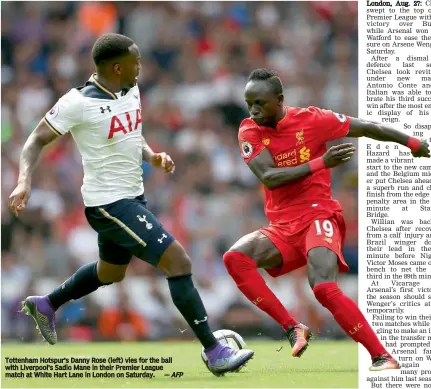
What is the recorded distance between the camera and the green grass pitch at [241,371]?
23.5ft

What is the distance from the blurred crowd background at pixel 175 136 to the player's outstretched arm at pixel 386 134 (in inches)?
199

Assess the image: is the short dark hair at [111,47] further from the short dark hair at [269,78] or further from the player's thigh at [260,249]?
the player's thigh at [260,249]

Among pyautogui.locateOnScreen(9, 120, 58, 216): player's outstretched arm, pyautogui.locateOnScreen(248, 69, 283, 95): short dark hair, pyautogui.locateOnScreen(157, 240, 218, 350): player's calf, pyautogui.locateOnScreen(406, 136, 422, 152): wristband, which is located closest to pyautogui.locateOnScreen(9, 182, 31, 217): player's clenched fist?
pyautogui.locateOnScreen(9, 120, 58, 216): player's outstretched arm

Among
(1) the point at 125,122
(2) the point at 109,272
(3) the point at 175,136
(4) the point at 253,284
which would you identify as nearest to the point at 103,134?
(1) the point at 125,122

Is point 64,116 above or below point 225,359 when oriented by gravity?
above

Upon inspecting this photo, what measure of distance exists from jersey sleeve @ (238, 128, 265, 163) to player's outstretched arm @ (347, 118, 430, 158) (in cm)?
73

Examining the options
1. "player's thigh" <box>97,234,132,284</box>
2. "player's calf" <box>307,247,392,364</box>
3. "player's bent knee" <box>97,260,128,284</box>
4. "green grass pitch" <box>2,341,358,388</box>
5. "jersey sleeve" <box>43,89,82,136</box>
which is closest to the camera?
"green grass pitch" <box>2,341,358,388</box>

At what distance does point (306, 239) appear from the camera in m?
7.73

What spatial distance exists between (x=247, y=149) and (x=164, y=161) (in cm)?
66

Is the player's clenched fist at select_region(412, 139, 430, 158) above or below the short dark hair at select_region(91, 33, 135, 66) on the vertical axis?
below

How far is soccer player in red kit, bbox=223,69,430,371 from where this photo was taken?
7719mm

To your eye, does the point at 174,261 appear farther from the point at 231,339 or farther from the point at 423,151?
the point at 423,151

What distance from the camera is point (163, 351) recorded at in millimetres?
10195

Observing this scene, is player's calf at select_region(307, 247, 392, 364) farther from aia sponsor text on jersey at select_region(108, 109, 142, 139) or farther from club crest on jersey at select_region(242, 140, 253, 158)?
aia sponsor text on jersey at select_region(108, 109, 142, 139)
